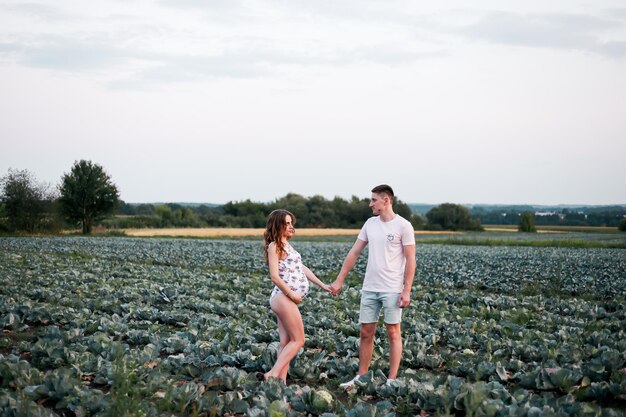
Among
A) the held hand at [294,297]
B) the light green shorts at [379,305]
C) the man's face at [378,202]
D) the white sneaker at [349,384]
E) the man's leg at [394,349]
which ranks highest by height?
the man's face at [378,202]

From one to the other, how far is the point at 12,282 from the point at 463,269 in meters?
16.2

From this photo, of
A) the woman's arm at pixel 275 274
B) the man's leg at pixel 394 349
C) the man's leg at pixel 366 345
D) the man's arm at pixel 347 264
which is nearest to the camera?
the woman's arm at pixel 275 274

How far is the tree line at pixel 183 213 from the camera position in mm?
68250

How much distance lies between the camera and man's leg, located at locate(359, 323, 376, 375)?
7.23m

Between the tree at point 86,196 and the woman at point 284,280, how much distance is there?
73.4 meters

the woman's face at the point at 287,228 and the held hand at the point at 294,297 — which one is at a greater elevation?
the woman's face at the point at 287,228

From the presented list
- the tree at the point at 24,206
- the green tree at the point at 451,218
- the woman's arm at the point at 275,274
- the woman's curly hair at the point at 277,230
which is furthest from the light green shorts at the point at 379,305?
the green tree at the point at 451,218

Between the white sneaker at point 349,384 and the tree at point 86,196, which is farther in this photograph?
the tree at point 86,196

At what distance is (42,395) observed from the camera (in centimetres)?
644

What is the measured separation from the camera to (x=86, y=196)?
7588 centimetres

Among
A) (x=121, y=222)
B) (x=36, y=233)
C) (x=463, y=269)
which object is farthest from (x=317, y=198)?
(x=463, y=269)

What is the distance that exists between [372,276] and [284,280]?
106 centimetres

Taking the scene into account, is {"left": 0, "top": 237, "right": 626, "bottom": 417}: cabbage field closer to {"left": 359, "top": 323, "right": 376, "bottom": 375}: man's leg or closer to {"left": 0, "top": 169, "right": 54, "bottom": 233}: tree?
{"left": 359, "top": 323, "right": 376, "bottom": 375}: man's leg

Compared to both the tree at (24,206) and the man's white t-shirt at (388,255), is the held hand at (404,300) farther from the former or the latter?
the tree at (24,206)
